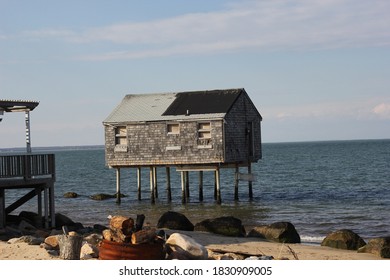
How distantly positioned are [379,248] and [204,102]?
21.3 meters

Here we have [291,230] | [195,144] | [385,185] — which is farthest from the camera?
[385,185]

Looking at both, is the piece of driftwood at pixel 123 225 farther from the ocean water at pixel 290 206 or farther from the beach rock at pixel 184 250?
the ocean water at pixel 290 206

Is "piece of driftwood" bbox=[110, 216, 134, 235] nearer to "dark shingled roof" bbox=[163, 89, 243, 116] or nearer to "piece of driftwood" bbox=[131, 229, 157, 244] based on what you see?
"piece of driftwood" bbox=[131, 229, 157, 244]

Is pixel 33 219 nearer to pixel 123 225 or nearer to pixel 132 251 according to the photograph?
pixel 123 225

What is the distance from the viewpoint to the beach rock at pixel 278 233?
1097 inches

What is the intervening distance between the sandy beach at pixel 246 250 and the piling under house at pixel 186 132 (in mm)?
14948

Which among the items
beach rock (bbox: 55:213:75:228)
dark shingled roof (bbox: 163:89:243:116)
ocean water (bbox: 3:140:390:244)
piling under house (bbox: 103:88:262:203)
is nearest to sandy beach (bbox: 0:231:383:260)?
ocean water (bbox: 3:140:390:244)

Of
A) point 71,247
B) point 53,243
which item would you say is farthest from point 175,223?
point 71,247

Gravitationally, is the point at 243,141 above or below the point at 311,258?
above

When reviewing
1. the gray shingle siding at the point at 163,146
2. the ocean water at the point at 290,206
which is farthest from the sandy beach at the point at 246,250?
the gray shingle siding at the point at 163,146
